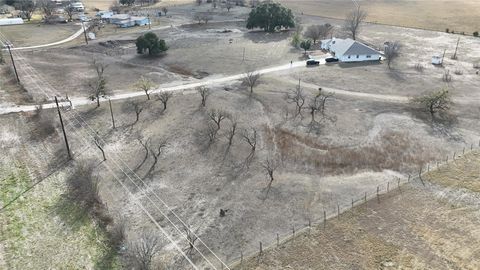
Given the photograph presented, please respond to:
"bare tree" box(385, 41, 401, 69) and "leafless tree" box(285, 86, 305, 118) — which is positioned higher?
"bare tree" box(385, 41, 401, 69)

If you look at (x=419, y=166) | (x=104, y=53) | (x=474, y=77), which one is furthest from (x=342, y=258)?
(x=104, y=53)

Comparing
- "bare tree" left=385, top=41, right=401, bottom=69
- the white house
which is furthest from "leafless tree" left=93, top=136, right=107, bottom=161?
"bare tree" left=385, top=41, right=401, bottom=69

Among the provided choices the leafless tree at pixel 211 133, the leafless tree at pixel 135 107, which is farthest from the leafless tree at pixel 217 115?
the leafless tree at pixel 135 107

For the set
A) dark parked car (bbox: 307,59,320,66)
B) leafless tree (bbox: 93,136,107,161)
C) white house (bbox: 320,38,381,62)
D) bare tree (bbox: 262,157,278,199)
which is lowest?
bare tree (bbox: 262,157,278,199)

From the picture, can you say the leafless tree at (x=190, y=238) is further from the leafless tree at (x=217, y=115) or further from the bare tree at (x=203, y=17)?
the bare tree at (x=203, y=17)

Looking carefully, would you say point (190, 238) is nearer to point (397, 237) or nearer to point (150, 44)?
point (397, 237)

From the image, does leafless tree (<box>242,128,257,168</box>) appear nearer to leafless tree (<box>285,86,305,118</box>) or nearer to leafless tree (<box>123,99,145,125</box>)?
leafless tree (<box>285,86,305,118</box>)

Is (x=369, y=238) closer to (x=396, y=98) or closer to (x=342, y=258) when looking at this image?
(x=342, y=258)
